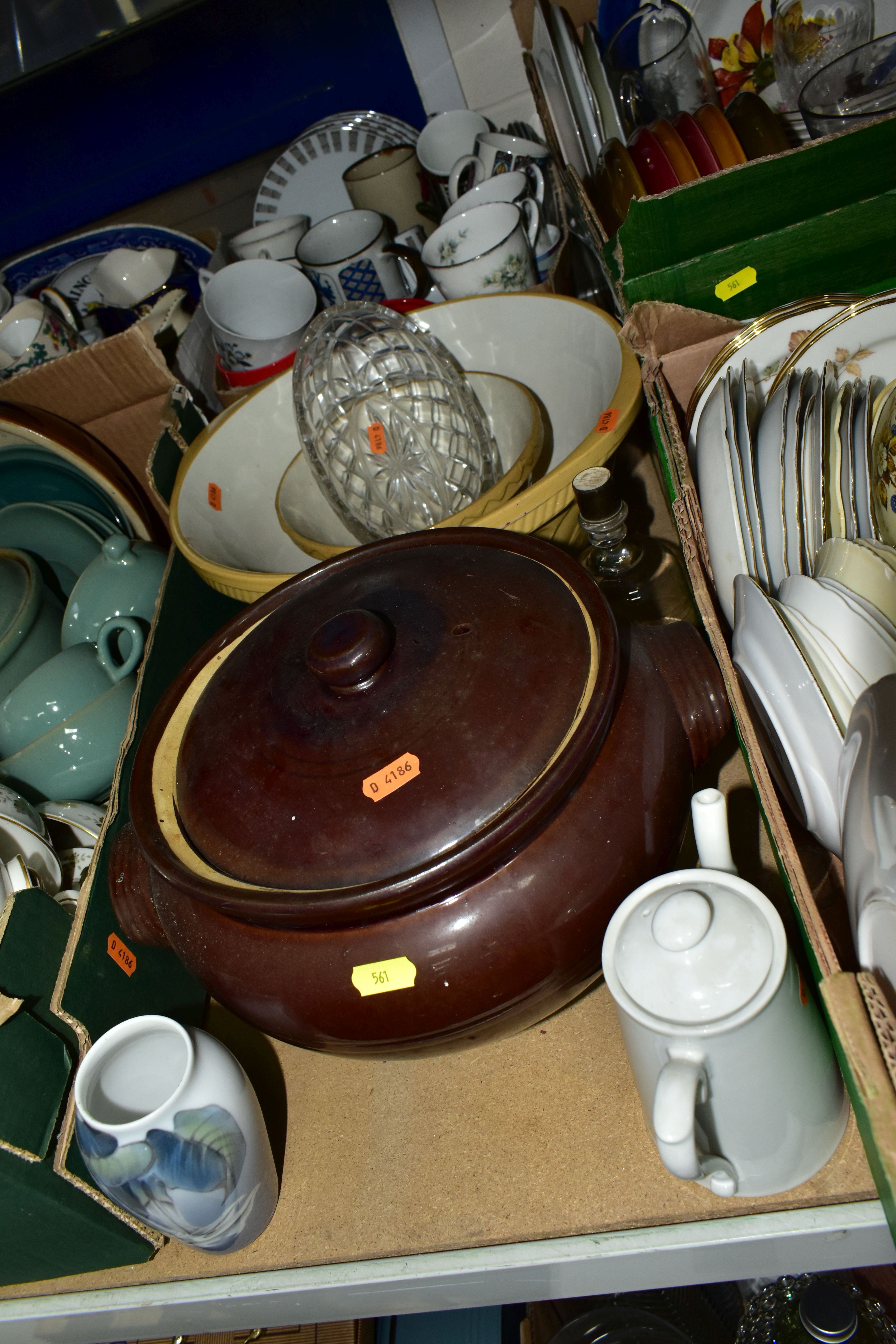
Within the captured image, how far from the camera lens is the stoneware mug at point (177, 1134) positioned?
510 mm

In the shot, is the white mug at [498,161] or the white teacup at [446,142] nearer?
the white mug at [498,161]

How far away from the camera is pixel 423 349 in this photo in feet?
2.85

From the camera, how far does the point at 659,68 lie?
107 cm

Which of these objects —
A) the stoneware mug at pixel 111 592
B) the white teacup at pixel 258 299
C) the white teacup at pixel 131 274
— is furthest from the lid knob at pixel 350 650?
the white teacup at pixel 131 274

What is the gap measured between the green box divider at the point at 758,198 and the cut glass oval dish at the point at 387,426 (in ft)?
0.71

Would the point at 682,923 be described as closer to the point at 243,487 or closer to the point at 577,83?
the point at 243,487

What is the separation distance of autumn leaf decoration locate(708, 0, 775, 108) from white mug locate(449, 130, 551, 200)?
249 mm

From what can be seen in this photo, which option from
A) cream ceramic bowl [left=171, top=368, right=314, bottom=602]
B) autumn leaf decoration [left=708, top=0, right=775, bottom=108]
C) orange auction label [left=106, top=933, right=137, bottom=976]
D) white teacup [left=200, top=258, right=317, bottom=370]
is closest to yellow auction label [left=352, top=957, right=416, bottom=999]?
orange auction label [left=106, top=933, right=137, bottom=976]

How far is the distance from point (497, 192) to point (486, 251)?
0.16 meters

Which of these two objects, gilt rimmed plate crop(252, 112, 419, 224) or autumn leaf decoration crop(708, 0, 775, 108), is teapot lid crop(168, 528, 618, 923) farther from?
gilt rimmed plate crop(252, 112, 419, 224)

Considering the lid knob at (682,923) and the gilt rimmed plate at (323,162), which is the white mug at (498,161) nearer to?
the gilt rimmed plate at (323,162)

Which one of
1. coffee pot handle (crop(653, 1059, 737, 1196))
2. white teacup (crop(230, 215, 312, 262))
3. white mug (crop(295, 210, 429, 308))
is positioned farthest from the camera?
white teacup (crop(230, 215, 312, 262))

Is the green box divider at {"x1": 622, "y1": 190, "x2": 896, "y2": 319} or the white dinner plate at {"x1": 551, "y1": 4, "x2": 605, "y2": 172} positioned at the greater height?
the white dinner plate at {"x1": 551, "y1": 4, "x2": 605, "y2": 172}

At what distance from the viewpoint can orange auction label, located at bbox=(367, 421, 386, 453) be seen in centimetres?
85
